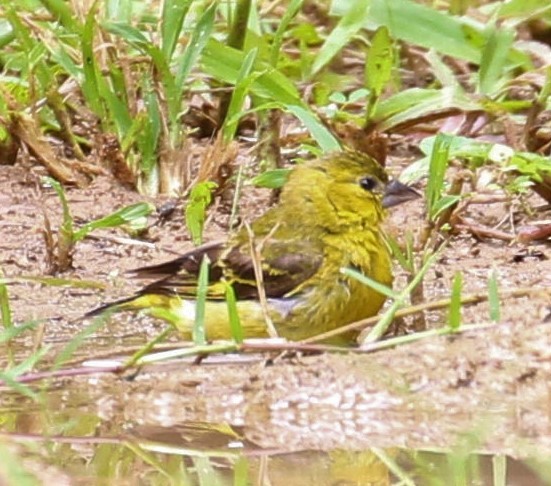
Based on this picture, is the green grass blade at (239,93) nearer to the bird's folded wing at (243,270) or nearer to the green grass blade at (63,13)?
the green grass blade at (63,13)

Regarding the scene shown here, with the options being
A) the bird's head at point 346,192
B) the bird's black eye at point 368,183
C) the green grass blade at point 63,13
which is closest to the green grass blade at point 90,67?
the green grass blade at point 63,13

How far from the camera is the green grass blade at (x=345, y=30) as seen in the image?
689 cm

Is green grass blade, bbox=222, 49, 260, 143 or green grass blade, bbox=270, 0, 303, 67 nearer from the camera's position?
green grass blade, bbox=222, 49, 260, 143

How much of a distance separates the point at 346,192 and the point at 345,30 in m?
1.42

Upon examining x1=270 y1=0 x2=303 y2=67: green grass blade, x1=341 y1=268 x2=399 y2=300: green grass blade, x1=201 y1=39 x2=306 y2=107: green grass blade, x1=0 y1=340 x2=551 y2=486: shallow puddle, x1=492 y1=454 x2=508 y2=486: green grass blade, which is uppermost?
x1=270 y1=0 x2=303 y2=67: green grass blade

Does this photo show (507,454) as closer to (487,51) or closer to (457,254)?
(457,254)

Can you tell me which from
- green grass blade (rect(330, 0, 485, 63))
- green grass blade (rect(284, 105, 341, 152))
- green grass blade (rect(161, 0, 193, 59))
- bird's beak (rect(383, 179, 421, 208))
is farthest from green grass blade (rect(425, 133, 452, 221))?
green grass blade (rect(330, 0, 485, 63))

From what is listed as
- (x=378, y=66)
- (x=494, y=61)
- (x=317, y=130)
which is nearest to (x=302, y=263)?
(x=317, y=130)

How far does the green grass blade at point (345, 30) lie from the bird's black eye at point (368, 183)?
132 cm

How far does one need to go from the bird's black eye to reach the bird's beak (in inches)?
1.8

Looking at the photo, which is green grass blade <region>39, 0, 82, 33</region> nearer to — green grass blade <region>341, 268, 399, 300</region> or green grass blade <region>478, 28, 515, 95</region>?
green grass blade <region>478, 28, 515, 95</region>

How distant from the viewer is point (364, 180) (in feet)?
18.7

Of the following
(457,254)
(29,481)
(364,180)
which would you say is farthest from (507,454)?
(457,254)

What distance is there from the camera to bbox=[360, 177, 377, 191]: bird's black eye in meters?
5.69
